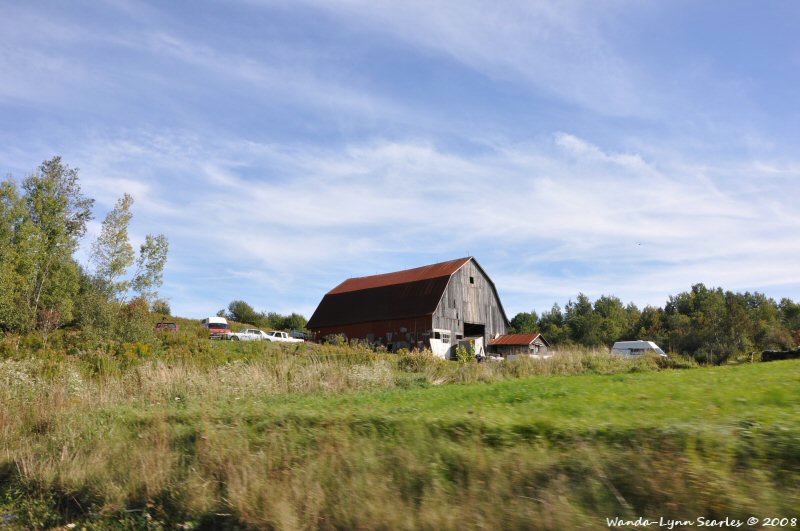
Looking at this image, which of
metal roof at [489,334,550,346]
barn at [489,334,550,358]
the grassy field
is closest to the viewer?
the grassy field

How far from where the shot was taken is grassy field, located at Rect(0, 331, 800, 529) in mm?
4969

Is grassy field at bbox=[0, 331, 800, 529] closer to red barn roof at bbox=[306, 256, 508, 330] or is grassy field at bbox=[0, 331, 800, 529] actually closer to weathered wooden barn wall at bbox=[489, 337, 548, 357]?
red barn roof at bbox=[306, 256, 508, 330]

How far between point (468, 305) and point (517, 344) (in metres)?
5.68

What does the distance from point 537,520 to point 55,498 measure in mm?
7448

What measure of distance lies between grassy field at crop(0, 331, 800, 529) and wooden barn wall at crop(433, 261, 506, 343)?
36745mm

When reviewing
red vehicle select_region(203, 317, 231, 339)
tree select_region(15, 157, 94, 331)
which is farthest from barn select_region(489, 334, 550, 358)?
tree select_region(15, 157, 94, 331)

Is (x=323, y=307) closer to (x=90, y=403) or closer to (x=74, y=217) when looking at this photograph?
(x=74, y=217)

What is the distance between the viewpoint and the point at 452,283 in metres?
50.8

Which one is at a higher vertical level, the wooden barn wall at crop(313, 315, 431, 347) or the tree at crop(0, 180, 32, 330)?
the tree at crop(0, 180, 32, 330)

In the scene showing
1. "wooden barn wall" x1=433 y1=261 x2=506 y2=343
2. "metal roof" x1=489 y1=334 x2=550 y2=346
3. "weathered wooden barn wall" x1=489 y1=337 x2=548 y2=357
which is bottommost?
"weathered wooden barn wall" x1=489 y1=337 x2=548 y2=357

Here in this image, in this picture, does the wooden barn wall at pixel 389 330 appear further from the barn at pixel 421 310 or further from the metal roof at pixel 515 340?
the metal roof at pixel 515 340

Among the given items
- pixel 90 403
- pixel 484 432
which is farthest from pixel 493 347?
pixel 484 432

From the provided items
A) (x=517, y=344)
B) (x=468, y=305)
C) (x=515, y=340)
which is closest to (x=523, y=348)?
(x=517, y=344)

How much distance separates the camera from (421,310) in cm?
4900
